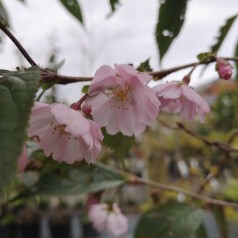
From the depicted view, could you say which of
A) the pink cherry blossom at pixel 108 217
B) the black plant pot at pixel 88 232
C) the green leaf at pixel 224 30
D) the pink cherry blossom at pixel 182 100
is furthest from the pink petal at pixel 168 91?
the black plant pot at pixel 88 232

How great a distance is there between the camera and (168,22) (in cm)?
58

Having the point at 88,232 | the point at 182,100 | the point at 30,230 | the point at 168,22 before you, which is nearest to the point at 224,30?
the point at 168,22

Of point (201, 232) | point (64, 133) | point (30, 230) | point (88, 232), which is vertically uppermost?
point (64, 133)

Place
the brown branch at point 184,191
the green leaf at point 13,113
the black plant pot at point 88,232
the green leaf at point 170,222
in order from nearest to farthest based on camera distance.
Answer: the green leaf at point 13,113 → the green leaf at point 170,222 → the brown branch at point 184,191 → the black plant pot at point 88,232

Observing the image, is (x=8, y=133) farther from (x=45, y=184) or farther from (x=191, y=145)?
(x=191, y=145)

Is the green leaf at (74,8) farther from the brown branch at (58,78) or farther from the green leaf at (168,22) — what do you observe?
the brown branch at (58,78)

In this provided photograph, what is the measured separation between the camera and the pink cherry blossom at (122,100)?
14.5 inches

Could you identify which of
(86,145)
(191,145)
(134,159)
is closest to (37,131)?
(86,145)

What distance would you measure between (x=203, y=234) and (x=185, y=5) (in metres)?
0.44

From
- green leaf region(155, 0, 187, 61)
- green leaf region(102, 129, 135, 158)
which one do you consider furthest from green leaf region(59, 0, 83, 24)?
green leaf region(102, 129, 135, 158)

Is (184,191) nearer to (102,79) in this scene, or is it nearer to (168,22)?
(168,22)

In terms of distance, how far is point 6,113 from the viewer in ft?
0.85

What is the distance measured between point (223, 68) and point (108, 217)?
0.54 metres

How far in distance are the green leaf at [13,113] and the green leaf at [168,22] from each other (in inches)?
11.9
